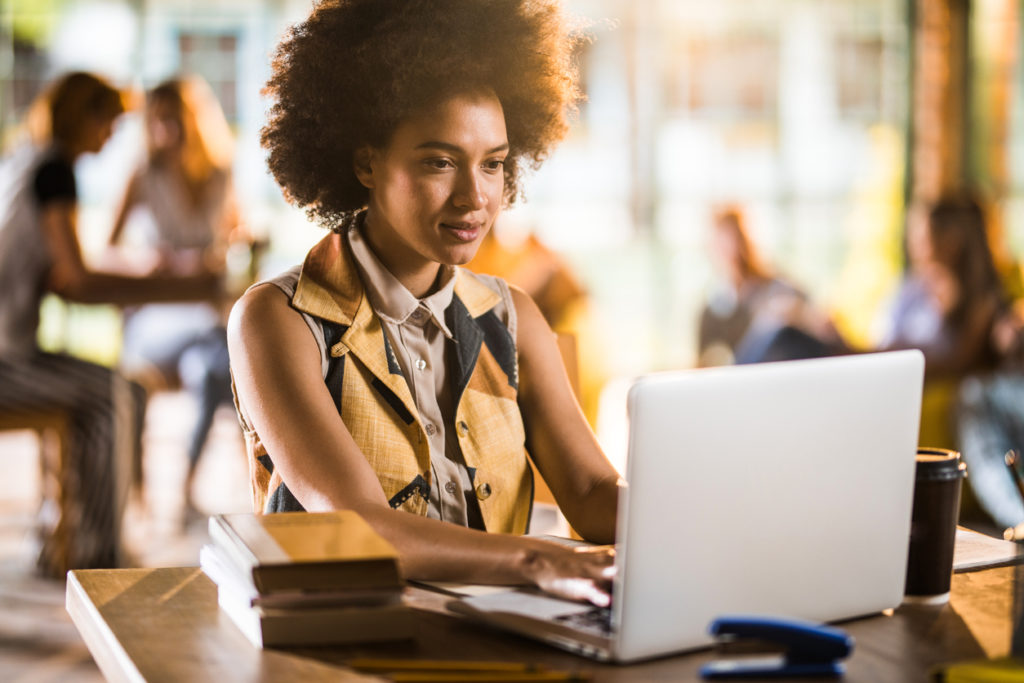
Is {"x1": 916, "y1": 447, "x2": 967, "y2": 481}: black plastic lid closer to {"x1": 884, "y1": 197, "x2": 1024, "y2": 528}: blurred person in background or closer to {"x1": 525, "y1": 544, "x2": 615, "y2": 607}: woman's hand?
{"x1": 525, "y1": 544, "x2": 615, "y2": 607}: woman's hand

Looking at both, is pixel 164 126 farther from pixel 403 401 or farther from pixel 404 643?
pixel 404 643

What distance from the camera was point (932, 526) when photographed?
121 cm

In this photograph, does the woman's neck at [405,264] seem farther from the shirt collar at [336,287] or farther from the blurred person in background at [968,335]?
the blurred person in background at [968,335]

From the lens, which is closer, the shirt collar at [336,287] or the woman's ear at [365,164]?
the shirt collar at [336,287]

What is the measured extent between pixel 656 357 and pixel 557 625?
542cm

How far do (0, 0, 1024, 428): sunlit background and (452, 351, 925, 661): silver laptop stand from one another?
15.9 feet

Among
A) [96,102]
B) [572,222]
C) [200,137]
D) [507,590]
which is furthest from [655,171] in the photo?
[507,590]

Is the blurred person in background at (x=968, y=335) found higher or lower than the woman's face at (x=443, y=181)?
lower

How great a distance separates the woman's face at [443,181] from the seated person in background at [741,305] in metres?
3.08

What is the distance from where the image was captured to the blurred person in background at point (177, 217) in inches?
173

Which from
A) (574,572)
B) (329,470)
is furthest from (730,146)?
(574,572)

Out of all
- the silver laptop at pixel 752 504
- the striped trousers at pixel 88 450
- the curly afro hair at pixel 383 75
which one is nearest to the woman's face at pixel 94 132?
the striped trousers at pixel 88 450

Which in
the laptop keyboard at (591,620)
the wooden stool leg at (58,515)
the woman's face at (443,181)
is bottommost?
the wooden stool leg at (58,515)

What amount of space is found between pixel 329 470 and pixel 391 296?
0.30m
